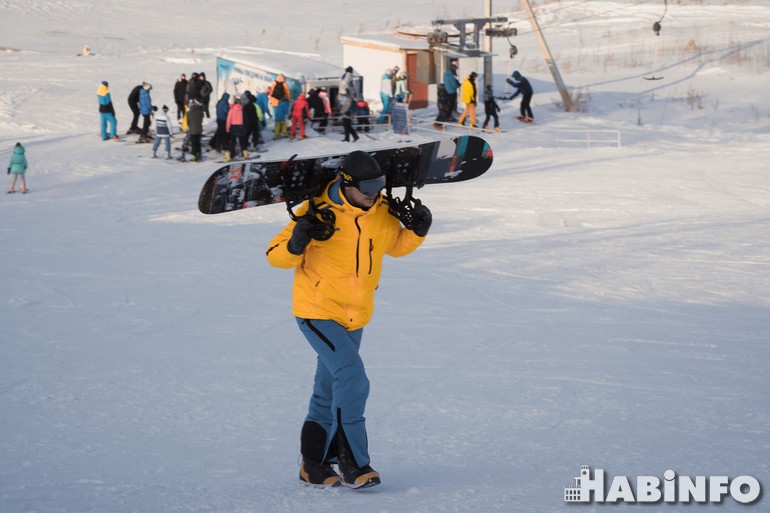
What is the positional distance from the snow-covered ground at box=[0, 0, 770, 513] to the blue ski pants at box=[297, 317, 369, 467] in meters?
0.34

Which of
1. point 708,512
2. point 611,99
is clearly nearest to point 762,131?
point 611,99

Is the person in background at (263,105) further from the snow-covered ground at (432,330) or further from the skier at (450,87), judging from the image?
the skier at (450,87)

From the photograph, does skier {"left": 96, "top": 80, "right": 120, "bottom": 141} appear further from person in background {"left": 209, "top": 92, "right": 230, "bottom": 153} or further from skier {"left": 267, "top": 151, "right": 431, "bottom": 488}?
skier {"left": 267, "top": 151, "right": 431, "bottom": 488}

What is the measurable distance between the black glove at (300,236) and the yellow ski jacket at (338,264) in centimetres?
10

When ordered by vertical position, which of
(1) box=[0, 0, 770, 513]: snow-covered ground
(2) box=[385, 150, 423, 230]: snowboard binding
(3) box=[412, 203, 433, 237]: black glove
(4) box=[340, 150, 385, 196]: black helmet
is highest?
(4) box=[340, 150, 385, 196]: black helmet

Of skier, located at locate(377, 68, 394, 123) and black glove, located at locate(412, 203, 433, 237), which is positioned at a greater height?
skier, located at locate(377, 68, 394, 123)

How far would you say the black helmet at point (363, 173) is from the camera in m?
4.71

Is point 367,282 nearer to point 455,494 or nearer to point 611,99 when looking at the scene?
point 455,494

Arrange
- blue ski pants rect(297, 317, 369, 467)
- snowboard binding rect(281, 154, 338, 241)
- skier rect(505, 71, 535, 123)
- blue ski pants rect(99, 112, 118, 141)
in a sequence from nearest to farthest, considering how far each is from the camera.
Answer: blue ski pants rect(297, 317, 369, 467), snowboard binding rect(281, 154, 338, 241), blue ski pants rect(99, 112, 118, 141), skier rect(505, 71, 535, 123)

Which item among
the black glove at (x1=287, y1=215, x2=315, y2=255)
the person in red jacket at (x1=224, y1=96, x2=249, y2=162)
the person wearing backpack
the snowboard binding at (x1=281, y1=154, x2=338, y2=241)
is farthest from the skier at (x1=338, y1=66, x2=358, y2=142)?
the black glove at (x1=287, y1=215, x2=315, y2=255)

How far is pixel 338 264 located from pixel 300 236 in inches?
12.2

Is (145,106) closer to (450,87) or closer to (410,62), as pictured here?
(450,87)

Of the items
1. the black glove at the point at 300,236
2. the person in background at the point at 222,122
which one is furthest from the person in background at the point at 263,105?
the black glove at the point at 300,236

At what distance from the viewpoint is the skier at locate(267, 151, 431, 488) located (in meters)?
4.77
